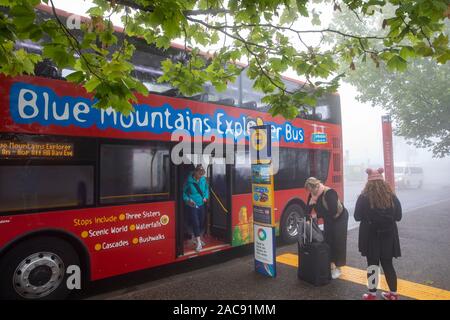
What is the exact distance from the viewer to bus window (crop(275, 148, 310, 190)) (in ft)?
26.5

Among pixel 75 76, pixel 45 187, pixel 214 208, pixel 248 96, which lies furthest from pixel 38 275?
pixel 248 96

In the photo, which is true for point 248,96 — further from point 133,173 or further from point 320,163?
point 133,173

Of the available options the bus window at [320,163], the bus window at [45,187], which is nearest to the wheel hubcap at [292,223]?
the bus window at [320,163]

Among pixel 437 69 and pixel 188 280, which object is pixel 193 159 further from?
pixel 437 69

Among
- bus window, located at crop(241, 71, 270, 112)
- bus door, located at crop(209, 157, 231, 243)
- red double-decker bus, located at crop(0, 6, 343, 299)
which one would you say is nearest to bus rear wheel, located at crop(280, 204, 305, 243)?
red double-decker bus, located at crop(0, 6, 343, 299)

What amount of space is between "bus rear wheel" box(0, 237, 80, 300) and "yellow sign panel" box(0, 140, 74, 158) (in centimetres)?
113

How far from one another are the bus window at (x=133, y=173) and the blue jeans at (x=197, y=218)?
1283 mm

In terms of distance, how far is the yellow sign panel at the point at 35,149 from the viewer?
4.25 m

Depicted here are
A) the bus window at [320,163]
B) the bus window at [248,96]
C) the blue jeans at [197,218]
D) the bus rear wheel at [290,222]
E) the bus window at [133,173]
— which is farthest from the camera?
the bus window at [320,163]

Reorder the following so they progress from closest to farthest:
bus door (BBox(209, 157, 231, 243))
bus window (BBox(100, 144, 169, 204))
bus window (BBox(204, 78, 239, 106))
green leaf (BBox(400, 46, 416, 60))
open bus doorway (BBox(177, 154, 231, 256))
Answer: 1. green leaf (BBox(400, 46, 416, 60))
2. bus window (BBox(100, 144, 169, 204))
3. bus window (BBox(204, 78, 239, 106))
4. open bus doorway (BBox(177, 154, 231, 256))
5. bus door (BBox(209, 157, 231, 243))

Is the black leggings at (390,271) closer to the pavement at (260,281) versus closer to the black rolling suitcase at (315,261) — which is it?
the pavement at (260,281)

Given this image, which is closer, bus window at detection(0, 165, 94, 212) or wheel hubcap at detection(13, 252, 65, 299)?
bus window at detection(0, 165, 94, 212)

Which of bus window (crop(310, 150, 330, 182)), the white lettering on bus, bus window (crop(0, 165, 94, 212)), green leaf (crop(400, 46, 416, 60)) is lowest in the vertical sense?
bus window (crop(0, 165, 94, 212))

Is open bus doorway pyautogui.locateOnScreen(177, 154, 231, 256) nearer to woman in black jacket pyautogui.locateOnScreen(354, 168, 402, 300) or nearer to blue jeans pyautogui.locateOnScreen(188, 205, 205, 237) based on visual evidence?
blue jeans pyautogui.locateOnScreen(188, 205, 205, 237)
